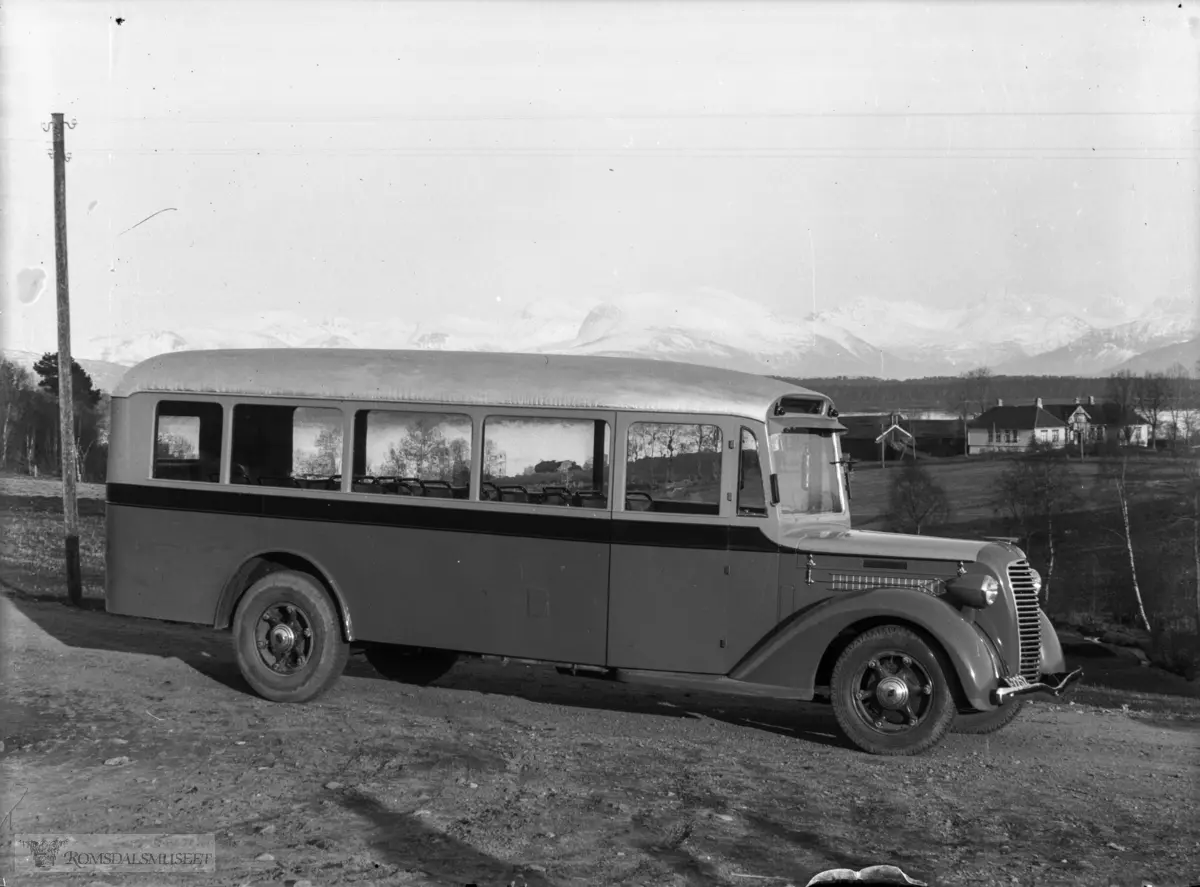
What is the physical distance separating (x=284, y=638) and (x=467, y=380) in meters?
2.49

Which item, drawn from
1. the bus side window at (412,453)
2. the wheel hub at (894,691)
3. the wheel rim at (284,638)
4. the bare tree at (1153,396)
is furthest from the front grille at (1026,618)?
the bare tree at (1153,396)

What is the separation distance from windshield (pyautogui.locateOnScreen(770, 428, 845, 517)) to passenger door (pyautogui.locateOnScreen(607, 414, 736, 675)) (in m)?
0.40

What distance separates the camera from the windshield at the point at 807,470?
868 cm

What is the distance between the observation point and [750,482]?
8531mm

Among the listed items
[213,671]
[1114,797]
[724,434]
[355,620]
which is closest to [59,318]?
[213,671]

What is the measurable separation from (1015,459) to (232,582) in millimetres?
97817

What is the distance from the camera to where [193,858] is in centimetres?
576

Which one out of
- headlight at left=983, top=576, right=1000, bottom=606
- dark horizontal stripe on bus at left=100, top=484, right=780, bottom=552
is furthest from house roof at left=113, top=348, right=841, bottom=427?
headlight at left=983, top=576, right=1000, bottom=606

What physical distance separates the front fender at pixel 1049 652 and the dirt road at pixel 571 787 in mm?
553

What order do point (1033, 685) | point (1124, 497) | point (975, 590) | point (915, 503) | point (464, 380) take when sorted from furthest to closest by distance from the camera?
1. point (915, 503)
2. point (1124, 497)
3. point (464, 380)
4. point (1033, 685)
5. point (975, 590)

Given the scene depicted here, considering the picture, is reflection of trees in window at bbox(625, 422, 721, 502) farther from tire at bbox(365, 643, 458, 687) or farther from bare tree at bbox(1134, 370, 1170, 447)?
bare tree at bbox(1134, 370, 1170, 447)

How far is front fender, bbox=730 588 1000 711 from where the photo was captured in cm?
790

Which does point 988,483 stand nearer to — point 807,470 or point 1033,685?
point 807,470

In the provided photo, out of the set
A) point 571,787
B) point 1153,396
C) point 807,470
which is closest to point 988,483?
point 1153,396
